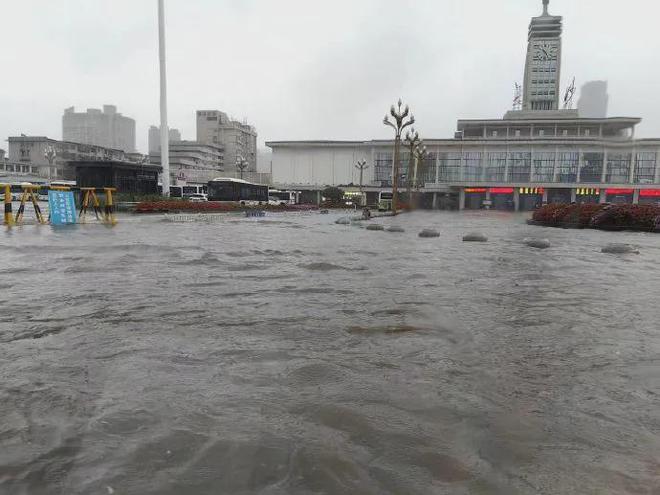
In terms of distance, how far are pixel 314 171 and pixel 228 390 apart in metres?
92.6

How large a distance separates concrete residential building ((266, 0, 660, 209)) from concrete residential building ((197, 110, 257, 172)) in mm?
52166

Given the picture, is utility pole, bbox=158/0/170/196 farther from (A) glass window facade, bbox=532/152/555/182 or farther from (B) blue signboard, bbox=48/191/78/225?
(A) glass window facade, bbox=532/152/555/182

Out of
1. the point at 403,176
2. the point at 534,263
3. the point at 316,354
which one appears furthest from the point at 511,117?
the point at 316,354

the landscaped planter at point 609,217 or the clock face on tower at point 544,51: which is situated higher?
the clock face on tower at point 544,51

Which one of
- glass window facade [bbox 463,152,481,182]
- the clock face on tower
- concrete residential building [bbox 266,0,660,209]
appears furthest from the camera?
the clock face on tower

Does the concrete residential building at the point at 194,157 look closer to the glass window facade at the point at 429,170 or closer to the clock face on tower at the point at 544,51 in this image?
the glass window facade at the point at 429,170

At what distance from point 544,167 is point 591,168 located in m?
7.31

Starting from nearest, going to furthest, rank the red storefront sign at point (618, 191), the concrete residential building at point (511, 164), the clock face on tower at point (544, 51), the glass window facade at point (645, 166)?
the red storefront sign at point (618, 191)
the glass window facade at point (645, 166)
the concrete residential building at point (511, 164)
the clock face on tower at point (544, 51)

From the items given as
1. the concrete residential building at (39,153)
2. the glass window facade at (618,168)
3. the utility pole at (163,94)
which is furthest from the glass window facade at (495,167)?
the concrete residential building at (39,153)

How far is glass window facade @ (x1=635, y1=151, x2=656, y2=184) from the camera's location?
78562 mm

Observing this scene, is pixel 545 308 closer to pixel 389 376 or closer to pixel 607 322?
pixel 607 322

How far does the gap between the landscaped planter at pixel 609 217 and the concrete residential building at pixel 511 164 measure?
147ft

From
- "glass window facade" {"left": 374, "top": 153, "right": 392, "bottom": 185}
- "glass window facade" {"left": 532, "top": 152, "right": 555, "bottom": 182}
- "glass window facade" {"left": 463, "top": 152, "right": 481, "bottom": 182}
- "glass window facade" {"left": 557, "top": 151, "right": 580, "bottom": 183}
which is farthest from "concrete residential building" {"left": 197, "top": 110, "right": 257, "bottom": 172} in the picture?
"glass window facade" {"left": 557, "top": 151, "right": 580, "bottom": 183}

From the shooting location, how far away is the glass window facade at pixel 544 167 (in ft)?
268
